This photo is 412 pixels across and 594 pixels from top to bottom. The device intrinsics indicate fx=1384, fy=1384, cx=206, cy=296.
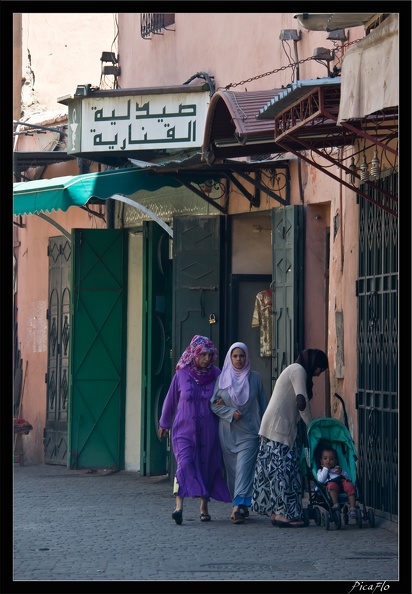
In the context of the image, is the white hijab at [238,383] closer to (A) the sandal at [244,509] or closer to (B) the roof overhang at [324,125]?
(A) the sandal at [244,509]

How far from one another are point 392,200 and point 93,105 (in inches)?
181

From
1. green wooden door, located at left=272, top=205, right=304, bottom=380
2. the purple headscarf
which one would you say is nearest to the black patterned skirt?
the purple headscarf

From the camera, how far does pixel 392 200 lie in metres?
10.6

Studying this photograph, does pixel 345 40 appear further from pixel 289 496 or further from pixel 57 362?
pixel 57 362

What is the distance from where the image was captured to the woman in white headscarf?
1141 cm

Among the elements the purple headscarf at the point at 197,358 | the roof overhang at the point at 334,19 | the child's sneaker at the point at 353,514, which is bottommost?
the child's sneaker at the point at 353,514

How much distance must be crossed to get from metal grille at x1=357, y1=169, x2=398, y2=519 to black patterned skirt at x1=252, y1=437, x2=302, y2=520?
0.62 m

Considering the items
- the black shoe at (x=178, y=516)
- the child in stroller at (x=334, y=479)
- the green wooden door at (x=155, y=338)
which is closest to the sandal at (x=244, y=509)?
the black shoe at (x=178, y=516)

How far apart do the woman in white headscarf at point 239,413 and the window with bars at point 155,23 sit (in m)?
5.63

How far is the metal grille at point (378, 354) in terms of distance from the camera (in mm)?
10578

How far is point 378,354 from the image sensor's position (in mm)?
10961

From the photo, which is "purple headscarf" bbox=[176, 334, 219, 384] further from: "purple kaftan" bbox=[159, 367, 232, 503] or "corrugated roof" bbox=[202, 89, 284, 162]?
"corrugated roof" bbox=[202, 89, 284, 162]

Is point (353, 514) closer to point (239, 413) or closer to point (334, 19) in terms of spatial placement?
point (239, 413)

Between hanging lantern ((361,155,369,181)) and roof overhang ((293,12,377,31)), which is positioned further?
hanging lantern ((361,155,369,181))
